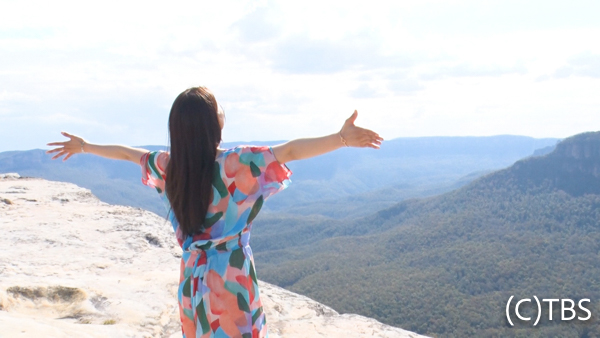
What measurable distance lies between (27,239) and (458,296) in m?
48.6

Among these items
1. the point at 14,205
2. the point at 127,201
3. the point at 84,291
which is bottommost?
the point at 127,201

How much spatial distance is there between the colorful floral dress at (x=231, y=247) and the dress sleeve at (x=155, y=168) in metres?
0.44

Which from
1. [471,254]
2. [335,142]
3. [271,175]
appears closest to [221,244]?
[271,175]

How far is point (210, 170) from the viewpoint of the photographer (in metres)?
2.82

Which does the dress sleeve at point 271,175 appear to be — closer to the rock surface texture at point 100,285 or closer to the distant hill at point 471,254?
the rock surface texture at point 100,285

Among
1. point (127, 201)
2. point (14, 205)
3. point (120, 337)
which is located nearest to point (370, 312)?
point (14, 205)

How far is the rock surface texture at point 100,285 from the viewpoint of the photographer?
13.8 ft

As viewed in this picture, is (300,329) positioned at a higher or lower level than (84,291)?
lower

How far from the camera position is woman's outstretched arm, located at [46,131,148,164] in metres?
3.54

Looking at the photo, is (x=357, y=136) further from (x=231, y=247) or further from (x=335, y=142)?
(x=231, y=247)

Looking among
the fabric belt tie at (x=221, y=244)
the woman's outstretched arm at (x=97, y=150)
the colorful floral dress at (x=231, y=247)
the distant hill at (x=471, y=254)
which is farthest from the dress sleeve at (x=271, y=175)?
the distant hill at (x=471, y=254)

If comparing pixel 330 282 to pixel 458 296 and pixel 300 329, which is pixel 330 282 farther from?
pixel 300 329

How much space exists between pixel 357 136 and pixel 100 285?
11.5 ft

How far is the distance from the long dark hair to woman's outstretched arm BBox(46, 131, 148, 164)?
2.43 feet
